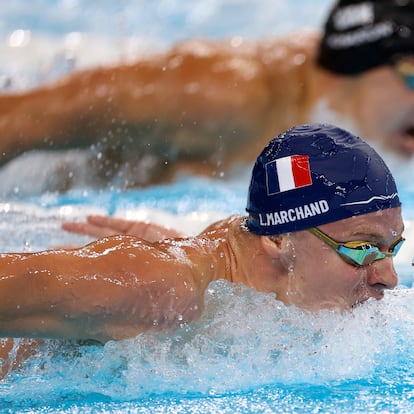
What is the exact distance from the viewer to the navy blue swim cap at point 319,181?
2025mm

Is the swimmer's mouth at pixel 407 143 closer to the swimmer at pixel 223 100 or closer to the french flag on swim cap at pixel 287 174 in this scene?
the swimmer at pixel 223 100

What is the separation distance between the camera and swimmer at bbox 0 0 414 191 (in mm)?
3639

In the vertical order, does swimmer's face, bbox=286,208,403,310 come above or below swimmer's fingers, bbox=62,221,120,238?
above

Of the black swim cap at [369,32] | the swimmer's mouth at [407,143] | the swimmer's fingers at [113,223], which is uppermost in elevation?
the black swim cap at [369,32]

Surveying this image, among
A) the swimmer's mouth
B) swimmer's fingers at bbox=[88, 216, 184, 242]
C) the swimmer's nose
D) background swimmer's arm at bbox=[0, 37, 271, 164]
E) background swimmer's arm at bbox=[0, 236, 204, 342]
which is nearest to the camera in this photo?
background swimmer's arm at bbox=[0, 236, 204, 342]

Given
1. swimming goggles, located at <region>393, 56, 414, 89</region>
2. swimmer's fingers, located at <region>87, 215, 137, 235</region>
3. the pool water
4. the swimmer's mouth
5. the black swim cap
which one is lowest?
the swimmer's mouth

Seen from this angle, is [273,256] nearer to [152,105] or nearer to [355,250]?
[355,250]

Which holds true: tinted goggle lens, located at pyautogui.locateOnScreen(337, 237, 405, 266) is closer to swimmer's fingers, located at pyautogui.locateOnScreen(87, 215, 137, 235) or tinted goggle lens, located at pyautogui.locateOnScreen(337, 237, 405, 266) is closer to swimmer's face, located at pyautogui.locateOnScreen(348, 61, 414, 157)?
swimmer's fingers, located at pyautogui.locateOnScreen(87, 215, 137, 235)

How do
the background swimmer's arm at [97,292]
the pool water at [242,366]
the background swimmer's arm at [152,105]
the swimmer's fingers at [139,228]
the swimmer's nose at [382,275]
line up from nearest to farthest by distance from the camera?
1. the background swimmer's arm at [97,292]
2. the pool water at [242,366]
3. the swimmer's nose at [382,275]
4. the swimmer's fingers at [139,228]
5. the background swimmer's arm at [152,105]

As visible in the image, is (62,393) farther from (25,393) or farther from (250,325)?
(250,325)

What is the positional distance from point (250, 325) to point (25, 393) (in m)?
0.54

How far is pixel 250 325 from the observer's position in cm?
208

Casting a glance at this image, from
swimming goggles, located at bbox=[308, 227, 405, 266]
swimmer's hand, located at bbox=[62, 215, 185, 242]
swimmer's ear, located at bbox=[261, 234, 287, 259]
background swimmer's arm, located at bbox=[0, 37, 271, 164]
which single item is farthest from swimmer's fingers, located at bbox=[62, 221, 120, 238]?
swimming goggles, located at bbox=[308, 227, 405, 266]

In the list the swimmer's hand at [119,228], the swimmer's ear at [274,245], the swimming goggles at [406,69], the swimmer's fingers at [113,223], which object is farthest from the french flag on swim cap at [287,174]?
the swimming goggles at [406,69]
